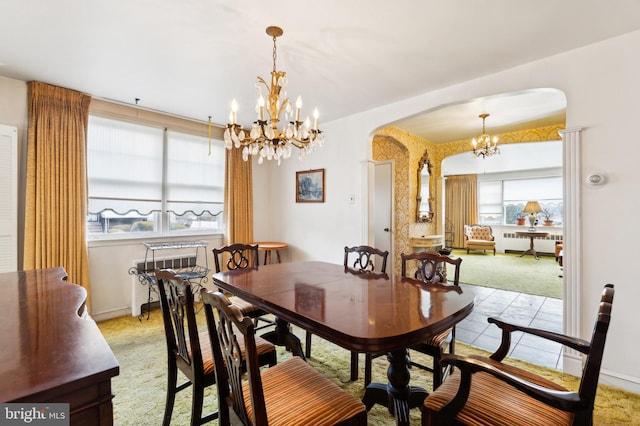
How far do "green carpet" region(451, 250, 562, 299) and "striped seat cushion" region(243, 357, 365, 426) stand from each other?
15.3 ft

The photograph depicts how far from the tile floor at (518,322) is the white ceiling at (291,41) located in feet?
6.47

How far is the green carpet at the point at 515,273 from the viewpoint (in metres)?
4.98

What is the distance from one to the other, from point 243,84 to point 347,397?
2838 mm

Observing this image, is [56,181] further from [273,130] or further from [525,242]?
[525,242]

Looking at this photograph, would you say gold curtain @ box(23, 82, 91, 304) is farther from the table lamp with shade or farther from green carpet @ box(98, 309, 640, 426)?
the table lamp with shade

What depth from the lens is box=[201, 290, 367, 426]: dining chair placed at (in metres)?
1.00

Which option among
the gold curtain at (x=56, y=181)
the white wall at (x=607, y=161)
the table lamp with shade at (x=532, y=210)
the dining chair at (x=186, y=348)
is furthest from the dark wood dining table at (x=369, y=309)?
the table lamp with shade at (x=532, y=210)

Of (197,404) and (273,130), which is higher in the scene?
(273,130)

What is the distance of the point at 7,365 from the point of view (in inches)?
30.0

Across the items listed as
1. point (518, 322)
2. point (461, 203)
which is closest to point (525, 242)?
point (461, 203)

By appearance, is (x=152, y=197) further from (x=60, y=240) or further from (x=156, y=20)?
(x=156, y=20)

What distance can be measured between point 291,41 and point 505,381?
7.80ft

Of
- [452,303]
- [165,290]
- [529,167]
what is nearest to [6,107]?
[165,290]

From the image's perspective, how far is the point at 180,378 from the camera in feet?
7.51
